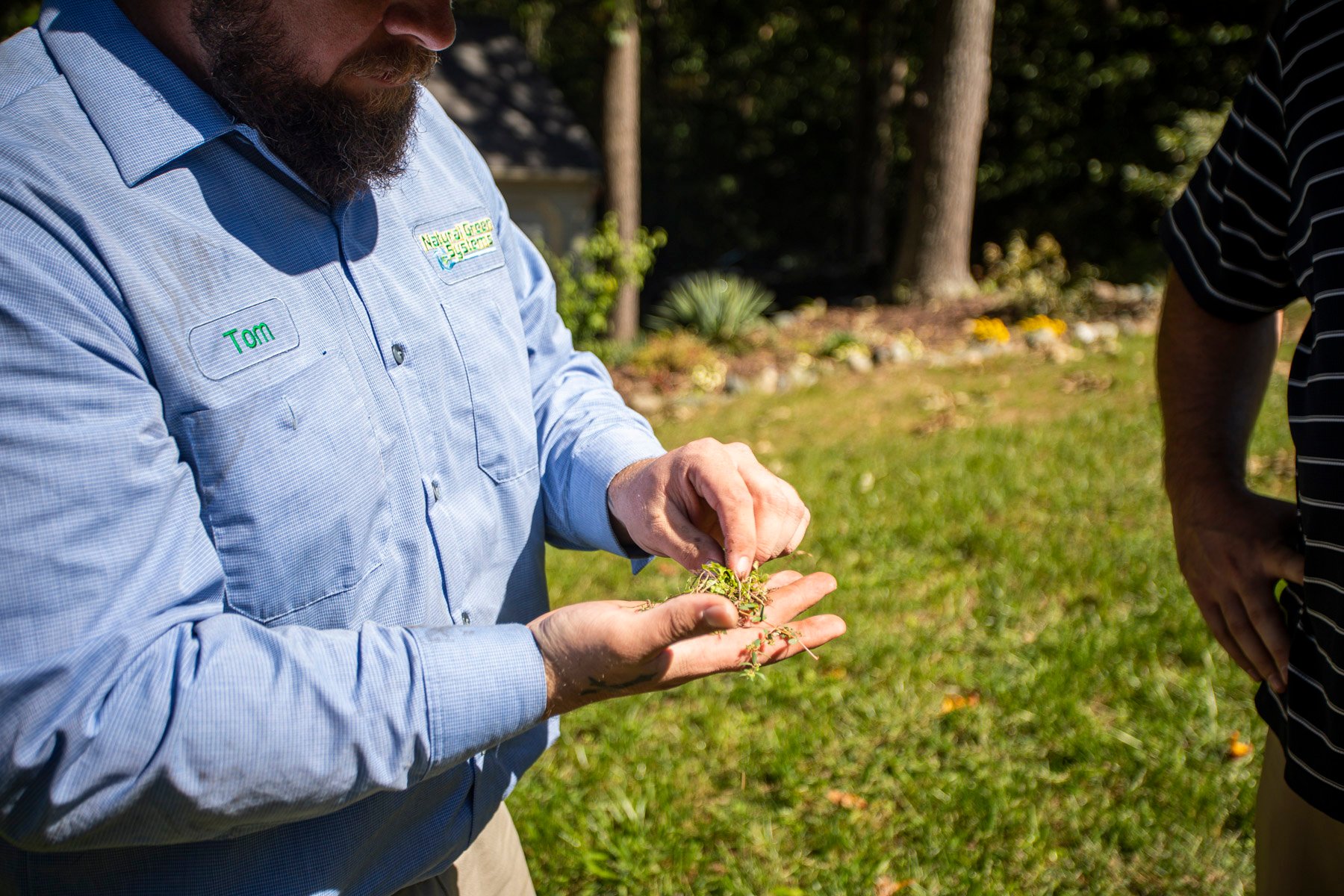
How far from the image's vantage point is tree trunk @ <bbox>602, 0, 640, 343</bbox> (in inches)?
410

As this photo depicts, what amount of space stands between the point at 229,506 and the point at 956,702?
3.09 metres

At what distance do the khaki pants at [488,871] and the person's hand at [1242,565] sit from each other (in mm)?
1578

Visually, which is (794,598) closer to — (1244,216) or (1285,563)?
(1285,563)

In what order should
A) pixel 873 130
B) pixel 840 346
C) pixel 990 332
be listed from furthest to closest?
1. pixel 873 130
2. pixel 840 346
3. pixel 990 332

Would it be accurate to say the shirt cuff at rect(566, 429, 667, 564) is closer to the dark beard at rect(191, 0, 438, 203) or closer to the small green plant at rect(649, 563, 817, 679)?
the small green plant at rect(649, 563, 817, 679)

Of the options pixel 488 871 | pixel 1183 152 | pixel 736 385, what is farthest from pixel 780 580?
pixel 1183 152

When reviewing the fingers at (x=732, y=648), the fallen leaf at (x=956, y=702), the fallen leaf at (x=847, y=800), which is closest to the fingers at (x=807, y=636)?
the fingers at (x=732, y=648)

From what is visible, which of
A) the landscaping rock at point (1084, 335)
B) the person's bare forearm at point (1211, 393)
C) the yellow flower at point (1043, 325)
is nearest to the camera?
the person's bare forearm at point (1211, 393)

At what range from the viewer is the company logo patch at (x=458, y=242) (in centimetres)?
178

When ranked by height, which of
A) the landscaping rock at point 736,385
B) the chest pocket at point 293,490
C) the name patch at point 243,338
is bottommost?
the landscaping rock at point 736,385

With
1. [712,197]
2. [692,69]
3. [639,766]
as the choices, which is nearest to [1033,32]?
[712,197]

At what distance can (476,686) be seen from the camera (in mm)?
1357

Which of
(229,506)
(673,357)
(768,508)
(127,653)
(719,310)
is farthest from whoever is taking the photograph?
Answer: (719,310)

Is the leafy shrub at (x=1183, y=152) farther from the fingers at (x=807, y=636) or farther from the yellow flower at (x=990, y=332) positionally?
the fingers at (x=807, y=636)
